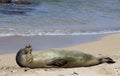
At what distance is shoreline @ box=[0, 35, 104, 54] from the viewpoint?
8172 millimetres

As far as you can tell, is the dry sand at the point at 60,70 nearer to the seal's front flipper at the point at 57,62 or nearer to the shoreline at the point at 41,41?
the seal's front flipper at the point at 57,62

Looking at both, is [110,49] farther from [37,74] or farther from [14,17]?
[14,17]

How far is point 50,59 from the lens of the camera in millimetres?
6047

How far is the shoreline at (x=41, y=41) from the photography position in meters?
8.17

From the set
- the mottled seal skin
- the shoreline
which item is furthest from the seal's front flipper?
the shoreline

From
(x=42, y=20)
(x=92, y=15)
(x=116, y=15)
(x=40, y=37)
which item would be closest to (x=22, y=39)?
(x=40, y=37)

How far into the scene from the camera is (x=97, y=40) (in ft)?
30.5

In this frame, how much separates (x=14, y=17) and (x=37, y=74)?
6.81 metres

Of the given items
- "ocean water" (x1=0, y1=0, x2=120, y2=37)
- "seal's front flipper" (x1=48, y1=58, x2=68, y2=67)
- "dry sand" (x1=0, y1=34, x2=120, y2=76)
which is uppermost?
"seal's front flipper" (x1=48, y1=58, x2=68, y2=67)

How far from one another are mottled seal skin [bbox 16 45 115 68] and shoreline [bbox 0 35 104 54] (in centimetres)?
163

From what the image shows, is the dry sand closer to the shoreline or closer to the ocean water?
the shoreline

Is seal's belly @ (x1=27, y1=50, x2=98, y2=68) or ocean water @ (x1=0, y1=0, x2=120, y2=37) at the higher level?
seal's belly @ (x1=27, y1=50, x2=98, y2=68)

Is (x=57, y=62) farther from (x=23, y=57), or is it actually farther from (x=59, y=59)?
(x=23, y=57)

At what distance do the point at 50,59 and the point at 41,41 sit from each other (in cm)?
292
